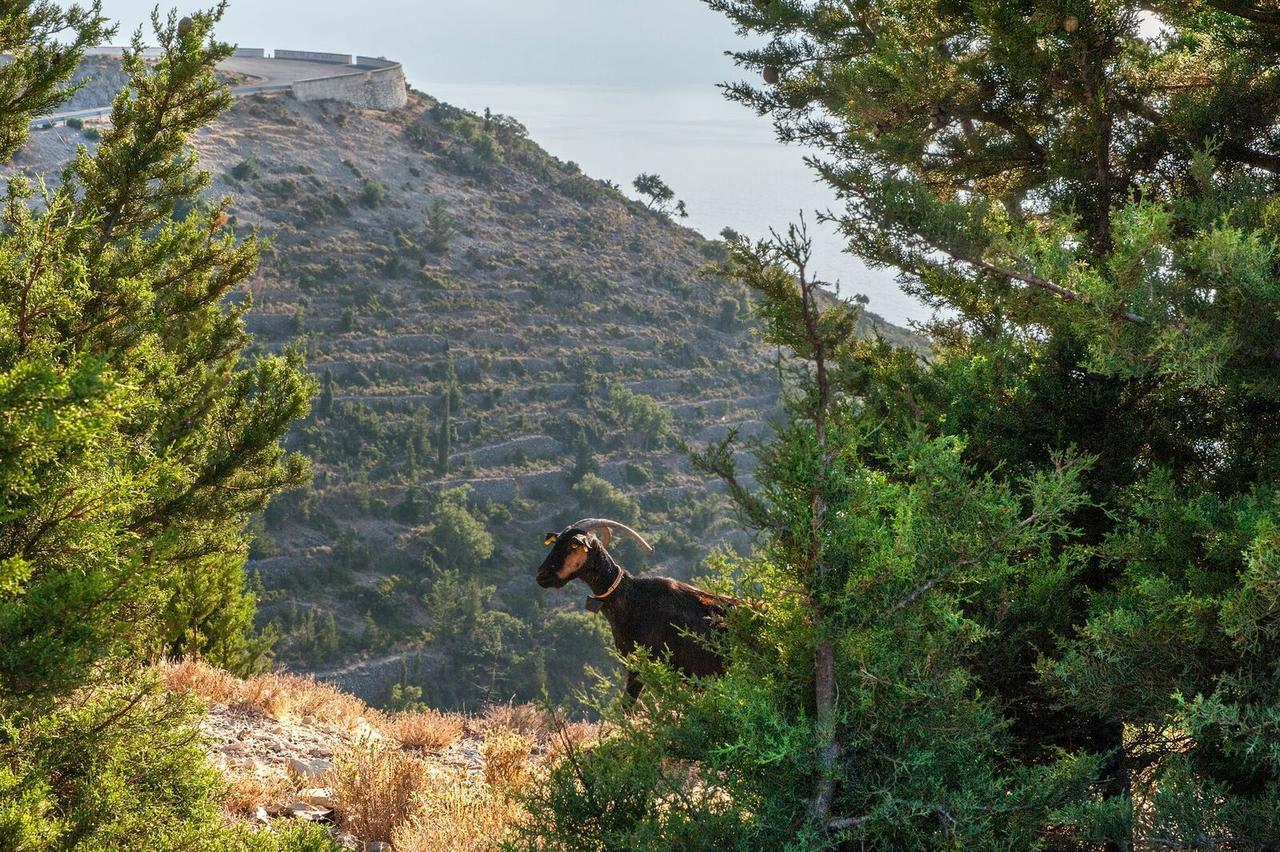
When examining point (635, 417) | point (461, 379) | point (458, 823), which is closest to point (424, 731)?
point (458, 823)

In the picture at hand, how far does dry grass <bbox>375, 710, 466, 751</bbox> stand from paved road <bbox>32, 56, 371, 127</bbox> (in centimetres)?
6024

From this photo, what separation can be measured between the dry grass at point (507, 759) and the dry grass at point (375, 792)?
0.60 metres

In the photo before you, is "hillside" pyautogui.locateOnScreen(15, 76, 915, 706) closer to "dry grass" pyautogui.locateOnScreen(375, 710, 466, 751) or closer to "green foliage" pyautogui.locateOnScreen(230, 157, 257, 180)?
"green foliage" pyautogui.locateOnScreen(230, 157, 257, 180)

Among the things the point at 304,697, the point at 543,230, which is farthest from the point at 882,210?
the point at 543,230

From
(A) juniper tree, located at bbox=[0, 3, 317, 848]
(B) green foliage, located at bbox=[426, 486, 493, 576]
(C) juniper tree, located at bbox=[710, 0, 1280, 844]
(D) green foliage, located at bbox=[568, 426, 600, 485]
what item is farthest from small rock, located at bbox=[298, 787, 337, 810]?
(D) green foliage, located at bbox=[568, 426, 600, 485]

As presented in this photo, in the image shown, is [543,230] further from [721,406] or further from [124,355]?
[124,355]

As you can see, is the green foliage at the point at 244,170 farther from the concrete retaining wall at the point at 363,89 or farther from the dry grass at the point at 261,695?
the dry grass at the point at 261,695

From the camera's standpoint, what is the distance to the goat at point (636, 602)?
697 cm

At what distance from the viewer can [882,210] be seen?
543 centimetres

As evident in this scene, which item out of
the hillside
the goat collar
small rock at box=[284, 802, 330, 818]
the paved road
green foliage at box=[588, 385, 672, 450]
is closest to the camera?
small rock at box=[284, 802, 330, 818]

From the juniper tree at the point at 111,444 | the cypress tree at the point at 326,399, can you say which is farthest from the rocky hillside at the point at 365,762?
the cypress tree at the point at 326,399

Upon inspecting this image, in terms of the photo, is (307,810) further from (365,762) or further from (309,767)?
(309,767)

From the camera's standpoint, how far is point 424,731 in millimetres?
8453

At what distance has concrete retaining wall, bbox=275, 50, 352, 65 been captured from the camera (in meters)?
78.0
